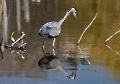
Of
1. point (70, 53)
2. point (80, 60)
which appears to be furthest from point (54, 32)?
point (80, 60)

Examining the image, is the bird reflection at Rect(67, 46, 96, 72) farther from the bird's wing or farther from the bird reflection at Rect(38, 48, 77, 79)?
the bird's wing

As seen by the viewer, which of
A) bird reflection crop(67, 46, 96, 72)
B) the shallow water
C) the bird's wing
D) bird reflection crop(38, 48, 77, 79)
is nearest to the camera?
the shallow water

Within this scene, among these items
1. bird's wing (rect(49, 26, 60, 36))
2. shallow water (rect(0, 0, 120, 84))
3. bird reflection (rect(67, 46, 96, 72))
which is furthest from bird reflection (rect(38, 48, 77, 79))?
bird's wing (rect(49, 26, 60, 36))

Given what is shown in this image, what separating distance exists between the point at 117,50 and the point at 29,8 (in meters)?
9.44

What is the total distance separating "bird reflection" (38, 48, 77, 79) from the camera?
953cm

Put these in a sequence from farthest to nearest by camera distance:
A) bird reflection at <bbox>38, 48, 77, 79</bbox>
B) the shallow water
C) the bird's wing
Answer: the bird's wing
bird reflection at <bbox>38, 48, 77, 79</bbox>
the shallow water

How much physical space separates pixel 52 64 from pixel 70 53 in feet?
4.03

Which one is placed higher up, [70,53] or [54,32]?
[54,32]

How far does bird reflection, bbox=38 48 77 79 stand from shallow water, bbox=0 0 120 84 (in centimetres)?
9

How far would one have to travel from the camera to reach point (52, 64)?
33.2ft

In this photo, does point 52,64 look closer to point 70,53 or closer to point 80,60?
point 80,60

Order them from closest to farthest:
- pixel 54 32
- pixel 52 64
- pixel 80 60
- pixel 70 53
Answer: pixel 52 64 → pixel 80 60 → pixel 70 53 → pixel 54 32

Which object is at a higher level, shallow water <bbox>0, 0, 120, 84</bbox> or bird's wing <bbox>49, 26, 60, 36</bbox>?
bird's wing <bbox>49, 26, 60, 36</bbox>

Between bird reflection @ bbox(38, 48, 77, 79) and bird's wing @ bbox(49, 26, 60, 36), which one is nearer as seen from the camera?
bird reflection @ bbox(38, 48, 77, 79)
